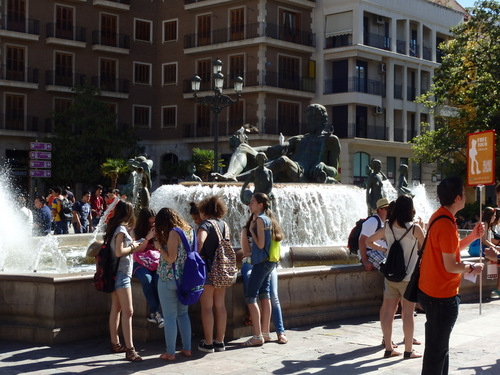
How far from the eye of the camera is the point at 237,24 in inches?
1804

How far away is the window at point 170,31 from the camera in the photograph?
161ft

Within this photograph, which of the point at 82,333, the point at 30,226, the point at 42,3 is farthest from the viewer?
the point at 42,3

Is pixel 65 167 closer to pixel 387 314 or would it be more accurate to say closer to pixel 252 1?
pixel 252 1

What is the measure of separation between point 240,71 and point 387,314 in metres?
39.1

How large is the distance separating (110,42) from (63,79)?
13.9 feet

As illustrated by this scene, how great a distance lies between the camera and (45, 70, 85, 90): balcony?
44.4m

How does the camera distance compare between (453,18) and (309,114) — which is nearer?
(309,114)

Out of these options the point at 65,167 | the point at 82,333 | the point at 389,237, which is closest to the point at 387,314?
the point at 389,237

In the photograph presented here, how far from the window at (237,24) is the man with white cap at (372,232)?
37.9 m

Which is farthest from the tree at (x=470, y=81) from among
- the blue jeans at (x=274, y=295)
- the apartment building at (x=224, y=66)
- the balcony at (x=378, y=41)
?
the blue jeans at (x=274, y=295)

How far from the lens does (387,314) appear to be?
7242 mm

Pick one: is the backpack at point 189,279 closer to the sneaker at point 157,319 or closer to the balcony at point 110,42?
the sneaker at point 157,319

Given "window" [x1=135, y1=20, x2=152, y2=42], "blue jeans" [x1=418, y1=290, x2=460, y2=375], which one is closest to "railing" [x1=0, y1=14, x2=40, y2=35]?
"window" [x1=135, y1=20, x2=152, y2=42]

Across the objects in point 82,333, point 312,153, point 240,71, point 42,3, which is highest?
point 42,3
